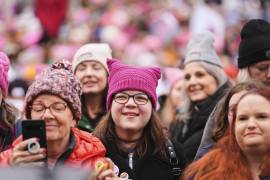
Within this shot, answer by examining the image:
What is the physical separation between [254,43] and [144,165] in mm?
1678

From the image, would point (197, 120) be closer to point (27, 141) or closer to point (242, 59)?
point (242, 59)

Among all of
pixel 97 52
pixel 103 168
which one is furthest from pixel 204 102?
pixel 103 168

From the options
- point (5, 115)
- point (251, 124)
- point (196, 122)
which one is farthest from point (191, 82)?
point (251, 124)

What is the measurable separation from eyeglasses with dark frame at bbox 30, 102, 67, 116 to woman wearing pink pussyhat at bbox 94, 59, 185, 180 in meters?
0.72

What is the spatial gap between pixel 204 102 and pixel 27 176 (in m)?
4.71

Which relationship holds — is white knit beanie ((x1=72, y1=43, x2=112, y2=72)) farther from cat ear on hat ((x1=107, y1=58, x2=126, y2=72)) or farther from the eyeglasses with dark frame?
the eyeglasses with dark frame

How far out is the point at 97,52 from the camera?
10117mm

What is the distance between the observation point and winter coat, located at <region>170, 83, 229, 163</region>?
30.6 ft

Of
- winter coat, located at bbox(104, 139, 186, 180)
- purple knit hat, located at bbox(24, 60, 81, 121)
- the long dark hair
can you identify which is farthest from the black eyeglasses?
purple knit hat, located at bbox(24, 60, 81, 121)

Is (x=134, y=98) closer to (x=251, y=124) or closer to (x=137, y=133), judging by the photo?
(x=137, y=133)

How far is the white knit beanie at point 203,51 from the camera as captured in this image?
10.4m

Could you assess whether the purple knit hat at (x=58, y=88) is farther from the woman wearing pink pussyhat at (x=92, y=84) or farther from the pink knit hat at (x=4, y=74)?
the woman wearing pink pussyhat at (x=92, y=84)

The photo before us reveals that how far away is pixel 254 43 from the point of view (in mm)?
9281

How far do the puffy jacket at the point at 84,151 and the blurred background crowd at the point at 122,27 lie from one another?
10.8m
